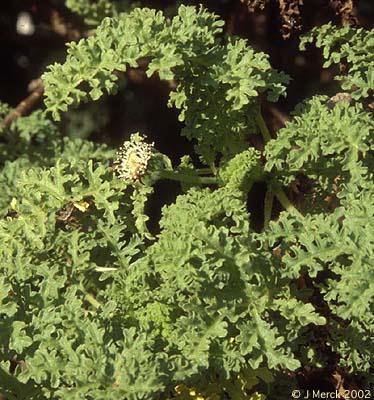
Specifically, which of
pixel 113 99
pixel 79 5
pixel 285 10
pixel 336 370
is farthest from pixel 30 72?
pixel 336 370

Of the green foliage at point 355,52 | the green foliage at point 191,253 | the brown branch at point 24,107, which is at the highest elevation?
the brown branch at point 24,107

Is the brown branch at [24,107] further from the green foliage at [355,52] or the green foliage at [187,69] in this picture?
the green foliage at [355,52]

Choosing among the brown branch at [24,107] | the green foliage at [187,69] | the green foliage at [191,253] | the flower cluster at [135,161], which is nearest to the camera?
the green foliage at [191,253]

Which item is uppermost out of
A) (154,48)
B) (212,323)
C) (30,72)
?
(30,72)

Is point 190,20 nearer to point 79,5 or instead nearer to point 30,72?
point 79,5

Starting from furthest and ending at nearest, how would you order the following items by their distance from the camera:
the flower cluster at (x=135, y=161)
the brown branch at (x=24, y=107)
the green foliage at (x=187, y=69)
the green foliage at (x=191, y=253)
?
1. the brown branch at (x=24, y=107)
2. the flower cluster at (x=135, y=161)
3. the green foliage at (x=187, y=69)
4. the green foliage at (x=191, y=253)

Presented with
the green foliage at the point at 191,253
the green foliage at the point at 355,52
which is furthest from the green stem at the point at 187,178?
the green foliage at the point at 355,52

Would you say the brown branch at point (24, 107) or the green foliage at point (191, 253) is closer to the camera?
the green foliage at point (191, 253)

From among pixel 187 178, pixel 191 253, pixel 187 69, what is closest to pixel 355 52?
pixel 187 69
